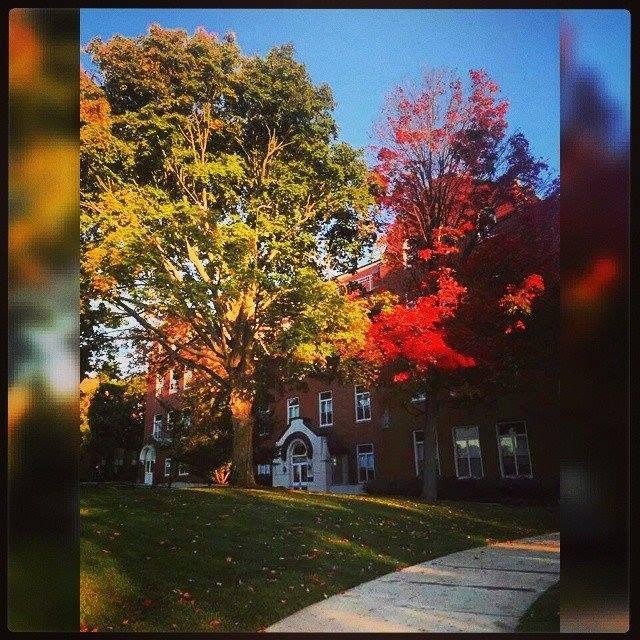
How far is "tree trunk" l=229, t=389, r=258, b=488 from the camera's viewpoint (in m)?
5.23

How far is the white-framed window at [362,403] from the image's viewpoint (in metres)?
5.41

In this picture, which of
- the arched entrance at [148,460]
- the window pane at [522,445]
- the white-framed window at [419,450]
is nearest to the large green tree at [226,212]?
the arched entrance at [148,460]

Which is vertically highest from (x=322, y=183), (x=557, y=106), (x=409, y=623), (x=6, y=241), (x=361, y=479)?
(x=557, y=106)

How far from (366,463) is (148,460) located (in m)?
1.63

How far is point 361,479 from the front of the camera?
17.6ft

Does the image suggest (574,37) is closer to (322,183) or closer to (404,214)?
(404,214)

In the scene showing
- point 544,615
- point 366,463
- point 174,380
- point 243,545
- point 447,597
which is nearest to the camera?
point 544,615

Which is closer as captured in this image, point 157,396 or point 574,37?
point 574,37

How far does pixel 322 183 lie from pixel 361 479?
2.25 metres

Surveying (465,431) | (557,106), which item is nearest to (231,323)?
(465,431)

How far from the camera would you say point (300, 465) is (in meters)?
5.40

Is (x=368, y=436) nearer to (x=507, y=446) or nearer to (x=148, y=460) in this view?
(x=507, y=446)

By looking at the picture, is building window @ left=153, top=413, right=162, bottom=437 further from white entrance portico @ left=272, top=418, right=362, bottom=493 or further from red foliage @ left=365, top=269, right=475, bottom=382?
red foliage @ left=365, top=269, right=475, bottom=382

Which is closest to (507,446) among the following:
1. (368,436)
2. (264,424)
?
(368,436)
